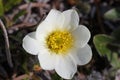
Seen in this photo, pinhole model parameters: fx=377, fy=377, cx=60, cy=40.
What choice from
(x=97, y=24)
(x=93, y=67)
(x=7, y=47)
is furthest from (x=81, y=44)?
(x=97, y=24)

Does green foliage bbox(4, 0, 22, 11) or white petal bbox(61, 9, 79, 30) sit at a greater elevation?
white petal bbox(61, 9, 79, 30)

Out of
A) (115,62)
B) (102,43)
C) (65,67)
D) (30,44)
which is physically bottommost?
(115,62)

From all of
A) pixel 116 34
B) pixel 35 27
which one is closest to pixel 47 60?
pixel 35 27

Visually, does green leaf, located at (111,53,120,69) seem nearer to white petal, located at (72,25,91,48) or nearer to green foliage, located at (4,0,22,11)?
white petal, located at (72,25,91,48)

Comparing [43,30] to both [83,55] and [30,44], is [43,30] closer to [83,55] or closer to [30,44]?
[30,44]

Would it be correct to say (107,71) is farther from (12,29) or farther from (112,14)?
(12,29)


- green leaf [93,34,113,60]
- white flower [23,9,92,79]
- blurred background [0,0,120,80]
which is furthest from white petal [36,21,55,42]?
green leaf [93,34,113,60]
